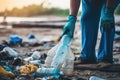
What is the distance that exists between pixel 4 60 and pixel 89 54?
134cm

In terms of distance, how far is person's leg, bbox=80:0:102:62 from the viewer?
514cm

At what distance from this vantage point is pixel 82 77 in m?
4.69

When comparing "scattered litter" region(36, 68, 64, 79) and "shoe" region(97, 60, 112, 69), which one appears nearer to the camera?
"scattered litter" region(36, 68, 64, 79)

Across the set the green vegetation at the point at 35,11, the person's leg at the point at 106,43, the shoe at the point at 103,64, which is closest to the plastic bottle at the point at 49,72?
the shoe at the point at 103,64

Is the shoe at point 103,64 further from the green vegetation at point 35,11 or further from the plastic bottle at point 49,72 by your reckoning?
the green vegetation at point 35,11

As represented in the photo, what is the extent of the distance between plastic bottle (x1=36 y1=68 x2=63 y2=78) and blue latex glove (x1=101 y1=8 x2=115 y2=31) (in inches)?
35.8

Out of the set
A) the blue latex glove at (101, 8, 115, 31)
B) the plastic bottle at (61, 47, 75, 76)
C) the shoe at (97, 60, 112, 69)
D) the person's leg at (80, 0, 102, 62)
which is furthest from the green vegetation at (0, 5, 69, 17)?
the plastic bottle at (61, 47, 75, 76)

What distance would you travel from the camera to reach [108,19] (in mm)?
4910

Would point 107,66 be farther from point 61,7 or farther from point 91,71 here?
point 61,7

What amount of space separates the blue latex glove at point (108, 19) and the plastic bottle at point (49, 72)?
2.99 feet

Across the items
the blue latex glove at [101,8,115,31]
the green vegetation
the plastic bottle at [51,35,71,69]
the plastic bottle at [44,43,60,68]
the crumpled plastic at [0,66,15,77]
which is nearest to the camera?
the crumpled plastic at [0,66,15,77]

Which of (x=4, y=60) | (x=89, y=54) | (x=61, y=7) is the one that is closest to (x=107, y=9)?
(x=89, y=54)

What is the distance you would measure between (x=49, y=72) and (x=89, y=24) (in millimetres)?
1055

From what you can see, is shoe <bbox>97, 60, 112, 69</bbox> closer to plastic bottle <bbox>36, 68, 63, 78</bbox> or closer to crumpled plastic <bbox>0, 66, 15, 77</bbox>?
plastic bottle <bbox>36, 68, 63, 78</bbox>
